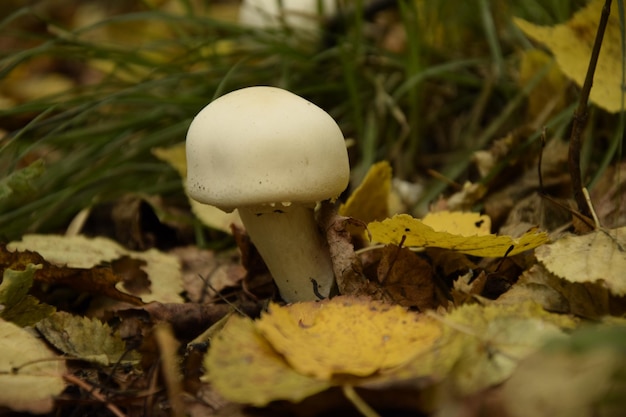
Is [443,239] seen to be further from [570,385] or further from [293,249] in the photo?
[570,385]

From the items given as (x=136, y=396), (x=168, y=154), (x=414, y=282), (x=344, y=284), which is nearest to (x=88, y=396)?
(x=136, y=396)

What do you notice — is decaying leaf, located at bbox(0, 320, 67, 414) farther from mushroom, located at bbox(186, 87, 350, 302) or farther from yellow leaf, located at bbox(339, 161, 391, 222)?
yellow leaf, located at bbox(339, 161, 391, 222)

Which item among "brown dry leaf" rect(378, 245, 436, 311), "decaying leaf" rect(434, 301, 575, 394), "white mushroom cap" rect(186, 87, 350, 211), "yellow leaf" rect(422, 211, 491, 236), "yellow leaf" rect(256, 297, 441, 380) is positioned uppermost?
"white mushroom cap" rect(186, 87, 350, 211)

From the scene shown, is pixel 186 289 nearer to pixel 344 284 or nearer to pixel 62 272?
pixel 62 272

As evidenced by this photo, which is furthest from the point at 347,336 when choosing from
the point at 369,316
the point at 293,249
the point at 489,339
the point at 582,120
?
the point at 582,120

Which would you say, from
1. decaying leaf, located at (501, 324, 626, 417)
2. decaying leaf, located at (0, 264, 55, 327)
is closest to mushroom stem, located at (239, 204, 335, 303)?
decaying leaf, located at (0, 264, 55, 327)

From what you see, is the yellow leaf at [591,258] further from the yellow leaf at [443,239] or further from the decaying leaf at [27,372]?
the decaying leaf at [27,372]

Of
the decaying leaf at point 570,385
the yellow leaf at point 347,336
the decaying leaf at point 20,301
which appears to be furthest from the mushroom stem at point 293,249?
the decaying leaf at point 570,385
